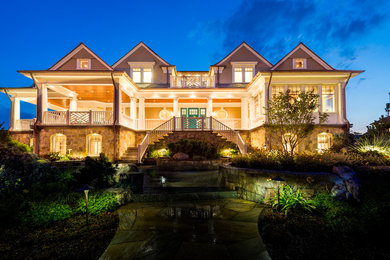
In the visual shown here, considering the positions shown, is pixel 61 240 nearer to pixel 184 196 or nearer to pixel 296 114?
pixel 184 196

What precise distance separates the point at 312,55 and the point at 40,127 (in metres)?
21.0

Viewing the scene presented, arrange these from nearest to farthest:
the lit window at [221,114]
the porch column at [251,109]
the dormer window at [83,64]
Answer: the porch column at [251,109]
the dormer window at [83,64]
the lit window at [221,114]

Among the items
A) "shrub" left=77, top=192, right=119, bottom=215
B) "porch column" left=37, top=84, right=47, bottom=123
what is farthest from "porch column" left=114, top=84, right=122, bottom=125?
"shrub" left=77, top=192, right=119, bottom=215

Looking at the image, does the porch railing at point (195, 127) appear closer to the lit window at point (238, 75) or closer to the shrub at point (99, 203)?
the lit window at point (238, 75)

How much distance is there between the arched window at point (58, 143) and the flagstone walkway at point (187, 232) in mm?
11213

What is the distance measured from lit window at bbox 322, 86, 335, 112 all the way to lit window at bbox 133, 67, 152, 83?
1412 cm

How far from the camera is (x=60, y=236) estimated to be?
355 cm

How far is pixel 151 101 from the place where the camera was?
1905 centimetres

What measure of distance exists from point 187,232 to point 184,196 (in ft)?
7.84

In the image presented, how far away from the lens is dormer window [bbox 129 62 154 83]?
18.5 m

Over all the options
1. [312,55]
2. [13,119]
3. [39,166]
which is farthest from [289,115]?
[13,119]

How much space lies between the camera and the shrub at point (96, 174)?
20.4ft

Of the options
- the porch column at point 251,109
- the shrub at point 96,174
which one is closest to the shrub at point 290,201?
the shrub at point 96,174

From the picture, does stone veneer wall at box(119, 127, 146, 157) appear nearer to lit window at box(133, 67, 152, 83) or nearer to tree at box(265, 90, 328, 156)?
lit window at box(133, 67, 152, 83)
